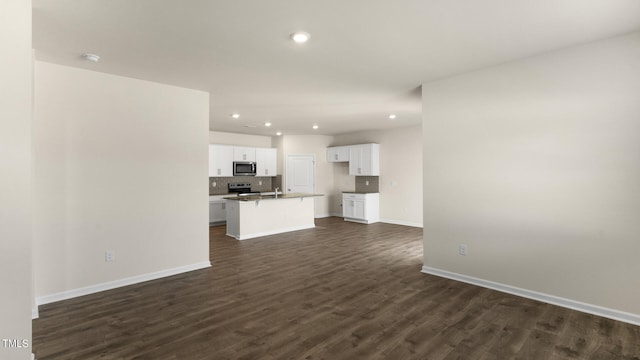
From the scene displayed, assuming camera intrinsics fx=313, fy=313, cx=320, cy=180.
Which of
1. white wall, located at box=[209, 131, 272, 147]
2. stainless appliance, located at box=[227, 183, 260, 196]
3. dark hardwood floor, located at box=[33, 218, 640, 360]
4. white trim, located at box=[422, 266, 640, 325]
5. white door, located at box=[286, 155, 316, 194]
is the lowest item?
dark hardwood floor, located at box=[33, 218, 640, 360]

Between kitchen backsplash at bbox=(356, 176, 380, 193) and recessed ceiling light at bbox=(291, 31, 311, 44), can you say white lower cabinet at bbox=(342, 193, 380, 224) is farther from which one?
recessed ceiling light at bbox=(291, 31, 311, 44)

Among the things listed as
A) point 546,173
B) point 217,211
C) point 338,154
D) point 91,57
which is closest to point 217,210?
point 217,211

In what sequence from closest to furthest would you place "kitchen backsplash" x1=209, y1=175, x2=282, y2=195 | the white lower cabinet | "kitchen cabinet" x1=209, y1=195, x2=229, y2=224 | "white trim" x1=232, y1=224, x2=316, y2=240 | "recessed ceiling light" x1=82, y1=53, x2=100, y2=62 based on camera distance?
"recessed ceiling light" x1=82, y1=53, x2=100, y2=62
"white trim" x1=232, y1=224, x2=316, y2=240
"kitchen cabinet" x1=209, y1=195, x2=229, y2=224
the white lower cabinet
"kitchen backsplash" x1=209, y1=175, x2=282, y2=195

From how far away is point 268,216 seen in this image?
698 centimetres

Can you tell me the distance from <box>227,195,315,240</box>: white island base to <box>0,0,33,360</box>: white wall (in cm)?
451

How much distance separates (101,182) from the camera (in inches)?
145

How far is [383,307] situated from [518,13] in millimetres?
2823

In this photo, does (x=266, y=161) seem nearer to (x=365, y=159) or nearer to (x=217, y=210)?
(x=217, y=210)

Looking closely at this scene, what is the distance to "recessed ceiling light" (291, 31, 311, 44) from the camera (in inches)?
106

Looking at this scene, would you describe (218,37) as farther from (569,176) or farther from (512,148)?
(569,176)

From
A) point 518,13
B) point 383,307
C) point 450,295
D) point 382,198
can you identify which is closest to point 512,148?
point 518,13

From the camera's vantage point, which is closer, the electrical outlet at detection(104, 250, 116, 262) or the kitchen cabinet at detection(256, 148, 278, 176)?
the electrical outlet at detection(104, 250, 116, 262)

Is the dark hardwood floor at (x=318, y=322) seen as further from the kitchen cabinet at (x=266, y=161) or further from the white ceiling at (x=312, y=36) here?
the kitchen cabinet at (x=266, y=161)

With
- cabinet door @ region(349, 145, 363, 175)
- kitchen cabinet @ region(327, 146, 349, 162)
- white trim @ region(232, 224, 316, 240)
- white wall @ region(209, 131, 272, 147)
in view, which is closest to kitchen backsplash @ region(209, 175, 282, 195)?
white wall @ region(209, 131, 272, 147)
